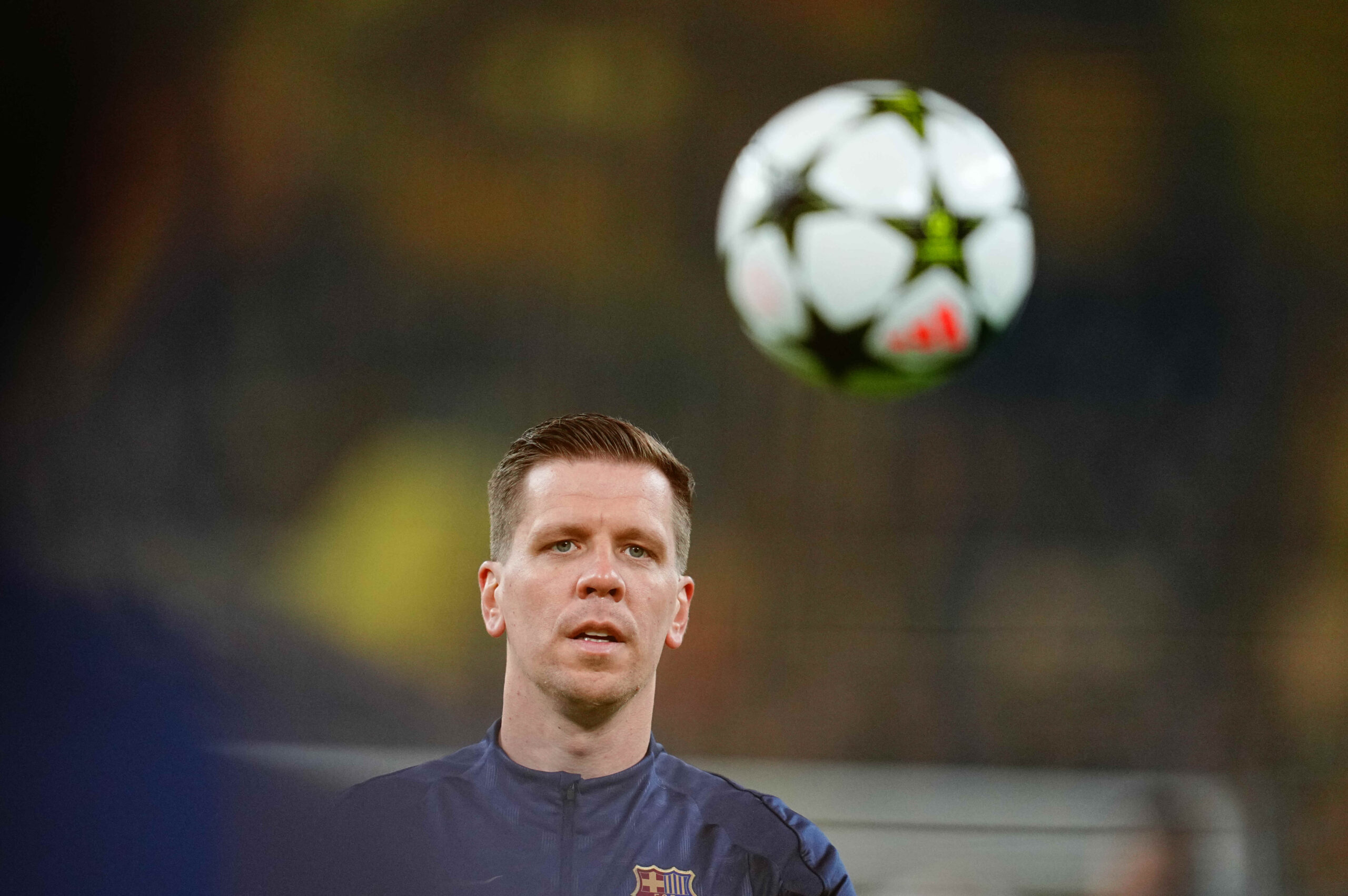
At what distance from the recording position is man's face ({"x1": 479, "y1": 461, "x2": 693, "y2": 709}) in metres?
1.18

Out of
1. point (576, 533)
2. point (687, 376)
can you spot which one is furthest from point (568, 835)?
point (687, 376)

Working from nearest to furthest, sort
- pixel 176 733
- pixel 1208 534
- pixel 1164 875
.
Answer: pixel 1164 875
pixel 176 733
pixel 1208 534

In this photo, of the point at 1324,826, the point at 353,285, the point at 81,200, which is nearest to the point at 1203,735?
the point at 1324,826

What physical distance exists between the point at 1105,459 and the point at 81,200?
2797 mm

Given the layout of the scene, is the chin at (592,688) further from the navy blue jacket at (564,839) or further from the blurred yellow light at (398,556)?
the blurred yellow light at (398,556)

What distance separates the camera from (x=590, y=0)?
12.3ft

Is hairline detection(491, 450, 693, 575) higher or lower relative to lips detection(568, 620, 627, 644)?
higher

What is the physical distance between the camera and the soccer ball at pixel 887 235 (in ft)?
6.95

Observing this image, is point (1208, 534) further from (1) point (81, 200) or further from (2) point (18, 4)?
(2) point (18, 4)

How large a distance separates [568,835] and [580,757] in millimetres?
69

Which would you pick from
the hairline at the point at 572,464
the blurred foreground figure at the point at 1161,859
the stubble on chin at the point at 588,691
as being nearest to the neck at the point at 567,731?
the stubble on chin at the point at 588,691

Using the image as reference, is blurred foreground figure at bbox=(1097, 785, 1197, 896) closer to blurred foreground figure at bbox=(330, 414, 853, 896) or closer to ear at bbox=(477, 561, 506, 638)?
blurred foreground figure at bbox=(330, 414, 853, 896)

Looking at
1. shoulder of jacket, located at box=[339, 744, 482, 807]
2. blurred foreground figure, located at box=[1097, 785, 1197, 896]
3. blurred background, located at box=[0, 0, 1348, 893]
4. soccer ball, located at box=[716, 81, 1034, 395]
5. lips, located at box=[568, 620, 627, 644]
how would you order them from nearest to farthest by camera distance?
lips, located at box=[568, 620, 627, 644] → shoulder of jacket, located at box=[339, 744, 482, 807] → soccer ball, located at box=[716, 81, 1034, 395] → blurred foreground figure, located at box=[1097, 785, 1197, 896] → blurred background, located at box=[0, 0, 1348, 893]

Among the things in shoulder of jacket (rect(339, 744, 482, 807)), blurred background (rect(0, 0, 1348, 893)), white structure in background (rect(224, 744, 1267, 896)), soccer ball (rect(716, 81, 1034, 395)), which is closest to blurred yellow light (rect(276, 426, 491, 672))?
blurred background (rect(0, 0, 1348, 893))
